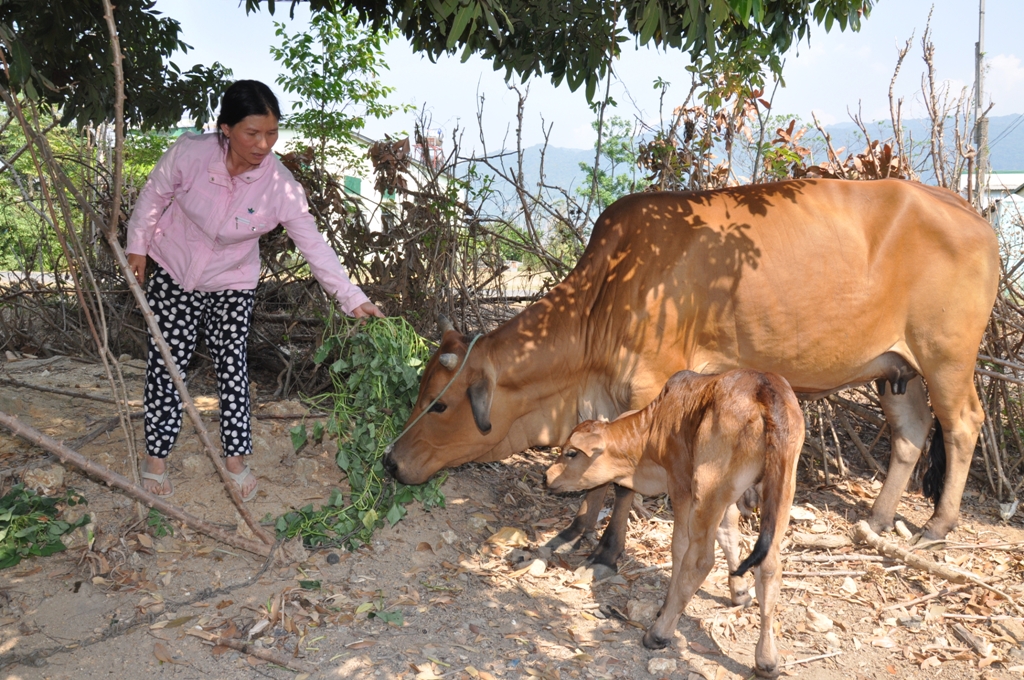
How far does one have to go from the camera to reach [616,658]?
397 cm

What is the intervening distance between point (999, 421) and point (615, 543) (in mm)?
3182

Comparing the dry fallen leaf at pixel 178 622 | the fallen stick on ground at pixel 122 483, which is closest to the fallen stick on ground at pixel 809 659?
the fallen stick on ground at pixel 122 483

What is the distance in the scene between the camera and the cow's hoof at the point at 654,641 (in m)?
4.05

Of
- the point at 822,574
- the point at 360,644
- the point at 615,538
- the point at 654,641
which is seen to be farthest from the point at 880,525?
the point at 360,644

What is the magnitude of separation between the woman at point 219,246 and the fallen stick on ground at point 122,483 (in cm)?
52

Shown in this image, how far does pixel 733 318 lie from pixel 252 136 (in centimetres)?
269

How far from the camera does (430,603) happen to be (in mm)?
4309

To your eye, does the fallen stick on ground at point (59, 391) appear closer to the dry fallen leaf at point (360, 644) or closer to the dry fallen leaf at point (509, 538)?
the dry fallen leaf at point (509, 538)

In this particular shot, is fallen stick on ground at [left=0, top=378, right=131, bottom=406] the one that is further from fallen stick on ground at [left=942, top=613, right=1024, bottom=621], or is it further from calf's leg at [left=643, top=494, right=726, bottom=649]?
fallen stick on ground at [left=942, top=613, right=1024, bottom=621]

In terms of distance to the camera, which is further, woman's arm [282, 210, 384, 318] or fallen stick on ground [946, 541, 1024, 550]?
fallen stick on ground [946, 541, 1024, 550]

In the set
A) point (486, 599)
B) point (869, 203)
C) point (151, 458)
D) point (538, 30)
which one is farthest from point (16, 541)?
point (869, 203)

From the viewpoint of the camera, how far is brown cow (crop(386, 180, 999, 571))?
15.9ft

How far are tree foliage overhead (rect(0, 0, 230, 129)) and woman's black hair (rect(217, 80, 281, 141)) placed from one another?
27.5 inches

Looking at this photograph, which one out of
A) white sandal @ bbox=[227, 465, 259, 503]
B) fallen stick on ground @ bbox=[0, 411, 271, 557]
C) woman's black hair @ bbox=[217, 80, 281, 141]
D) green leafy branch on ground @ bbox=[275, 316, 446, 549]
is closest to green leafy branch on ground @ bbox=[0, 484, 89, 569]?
fallen stick on ground @ bbox=[0, 411, 271, 557]
